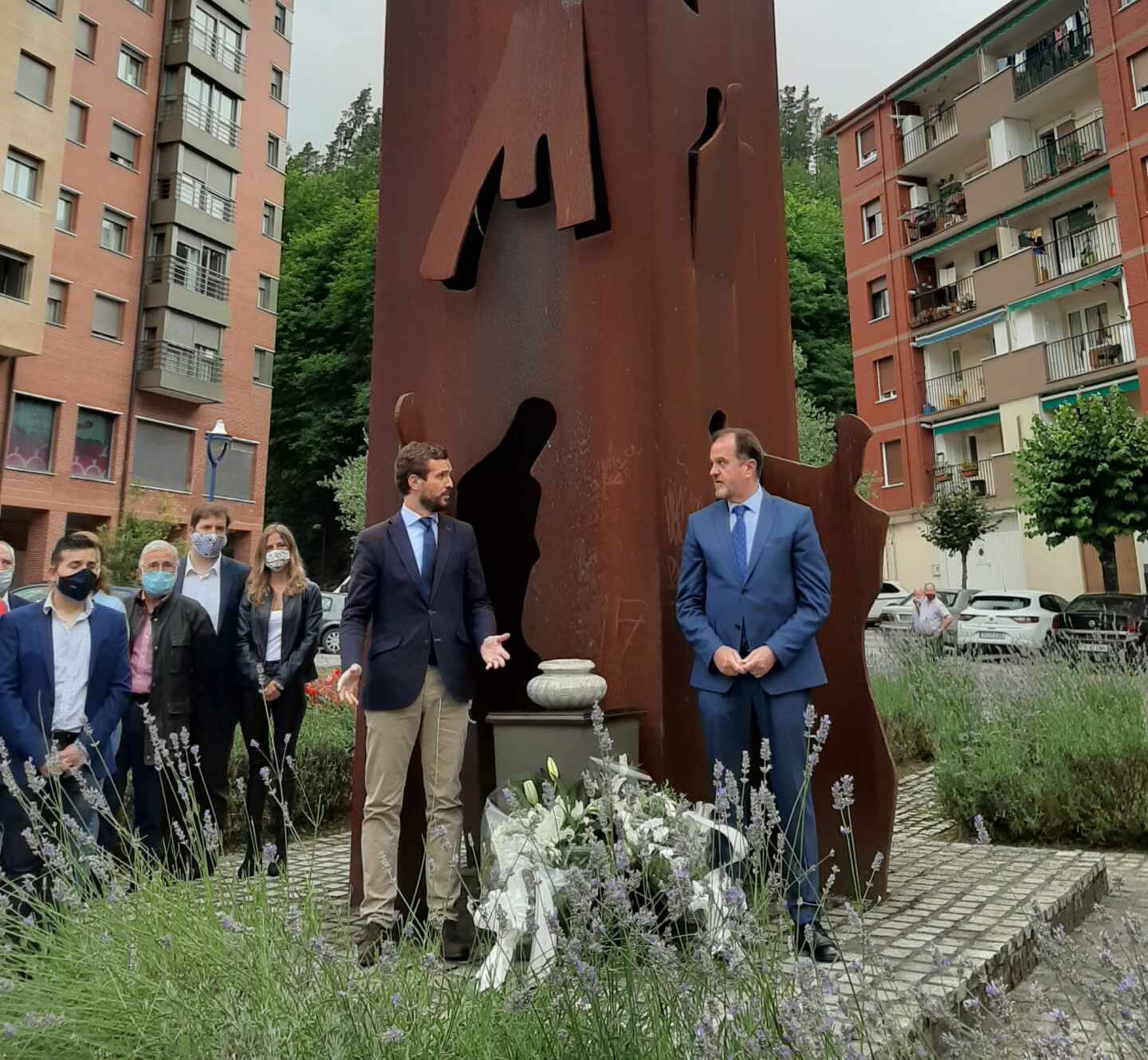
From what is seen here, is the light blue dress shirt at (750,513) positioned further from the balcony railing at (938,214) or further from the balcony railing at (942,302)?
the balcony railing at (938,214)

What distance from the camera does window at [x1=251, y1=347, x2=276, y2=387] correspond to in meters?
36.9

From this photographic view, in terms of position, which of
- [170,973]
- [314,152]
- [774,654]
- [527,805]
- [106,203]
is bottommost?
[170,973]

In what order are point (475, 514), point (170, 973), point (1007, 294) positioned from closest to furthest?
1. point (170, 973)
2. point (475, 514)
3. point (1007, 294)

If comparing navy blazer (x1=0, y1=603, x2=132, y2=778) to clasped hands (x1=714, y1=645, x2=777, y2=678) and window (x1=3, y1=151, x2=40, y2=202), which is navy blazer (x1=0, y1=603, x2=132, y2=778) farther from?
window (x1=3, y1=151, x2=40, y2=202)

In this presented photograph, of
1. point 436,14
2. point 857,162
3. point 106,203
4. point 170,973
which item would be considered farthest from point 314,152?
point 170,973

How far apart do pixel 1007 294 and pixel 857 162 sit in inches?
366

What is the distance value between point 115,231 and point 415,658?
32.2 meters

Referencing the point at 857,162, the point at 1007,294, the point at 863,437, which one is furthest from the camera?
the point at 857,162

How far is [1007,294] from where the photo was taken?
31.1m

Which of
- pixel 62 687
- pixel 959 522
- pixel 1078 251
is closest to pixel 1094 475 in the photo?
pixel 959 522

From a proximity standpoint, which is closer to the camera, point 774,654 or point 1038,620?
point 774,654

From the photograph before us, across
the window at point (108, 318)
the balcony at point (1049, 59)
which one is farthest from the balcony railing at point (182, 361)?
the balcony at point (1049, 59)

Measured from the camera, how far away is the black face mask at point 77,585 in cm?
442

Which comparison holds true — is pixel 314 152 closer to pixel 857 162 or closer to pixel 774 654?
pixel 857 162
